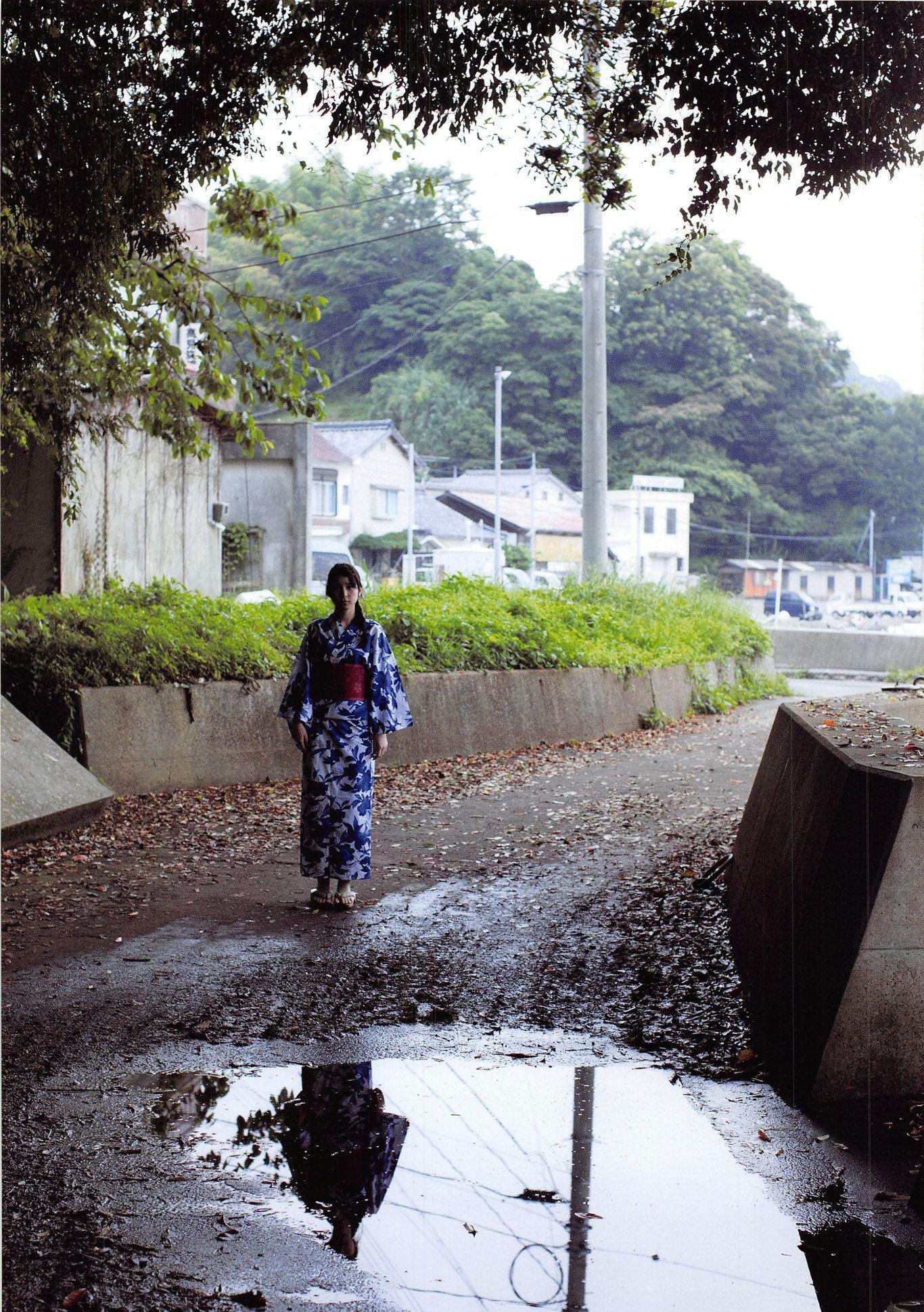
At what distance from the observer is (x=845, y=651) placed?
2336 centimetres

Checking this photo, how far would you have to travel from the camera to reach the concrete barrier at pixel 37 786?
24.0ft

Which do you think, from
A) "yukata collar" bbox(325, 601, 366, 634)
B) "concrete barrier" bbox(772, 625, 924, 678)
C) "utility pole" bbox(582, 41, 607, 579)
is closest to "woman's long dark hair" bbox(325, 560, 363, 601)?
"yukata collar" bbox(325, 601, 366, 634)

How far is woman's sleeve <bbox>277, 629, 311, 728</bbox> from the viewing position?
21.6 feet

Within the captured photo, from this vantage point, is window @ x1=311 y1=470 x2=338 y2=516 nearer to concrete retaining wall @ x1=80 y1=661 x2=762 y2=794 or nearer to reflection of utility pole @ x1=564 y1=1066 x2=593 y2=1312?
concrete retaining wall @ x1=80 y1=661 x2=762 y2=794

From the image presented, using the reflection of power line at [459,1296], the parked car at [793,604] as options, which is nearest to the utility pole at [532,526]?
the parked car at [793,604]

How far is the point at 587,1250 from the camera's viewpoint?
3021 mm

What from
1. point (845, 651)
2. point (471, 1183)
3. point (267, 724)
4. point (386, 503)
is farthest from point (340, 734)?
point (386, 503)

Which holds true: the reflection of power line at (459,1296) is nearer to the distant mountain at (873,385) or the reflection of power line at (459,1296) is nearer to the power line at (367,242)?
the distant mountain at (873,385)

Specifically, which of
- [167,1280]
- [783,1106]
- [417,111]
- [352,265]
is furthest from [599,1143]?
[352,265]

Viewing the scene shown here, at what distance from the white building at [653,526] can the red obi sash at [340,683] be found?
13.4 meters

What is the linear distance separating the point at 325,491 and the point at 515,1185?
30338mm

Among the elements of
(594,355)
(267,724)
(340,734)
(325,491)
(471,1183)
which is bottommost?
(471,1183)

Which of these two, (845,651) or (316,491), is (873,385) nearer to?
(845,651)

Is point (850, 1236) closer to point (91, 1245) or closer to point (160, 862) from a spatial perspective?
point (91, 1245)
